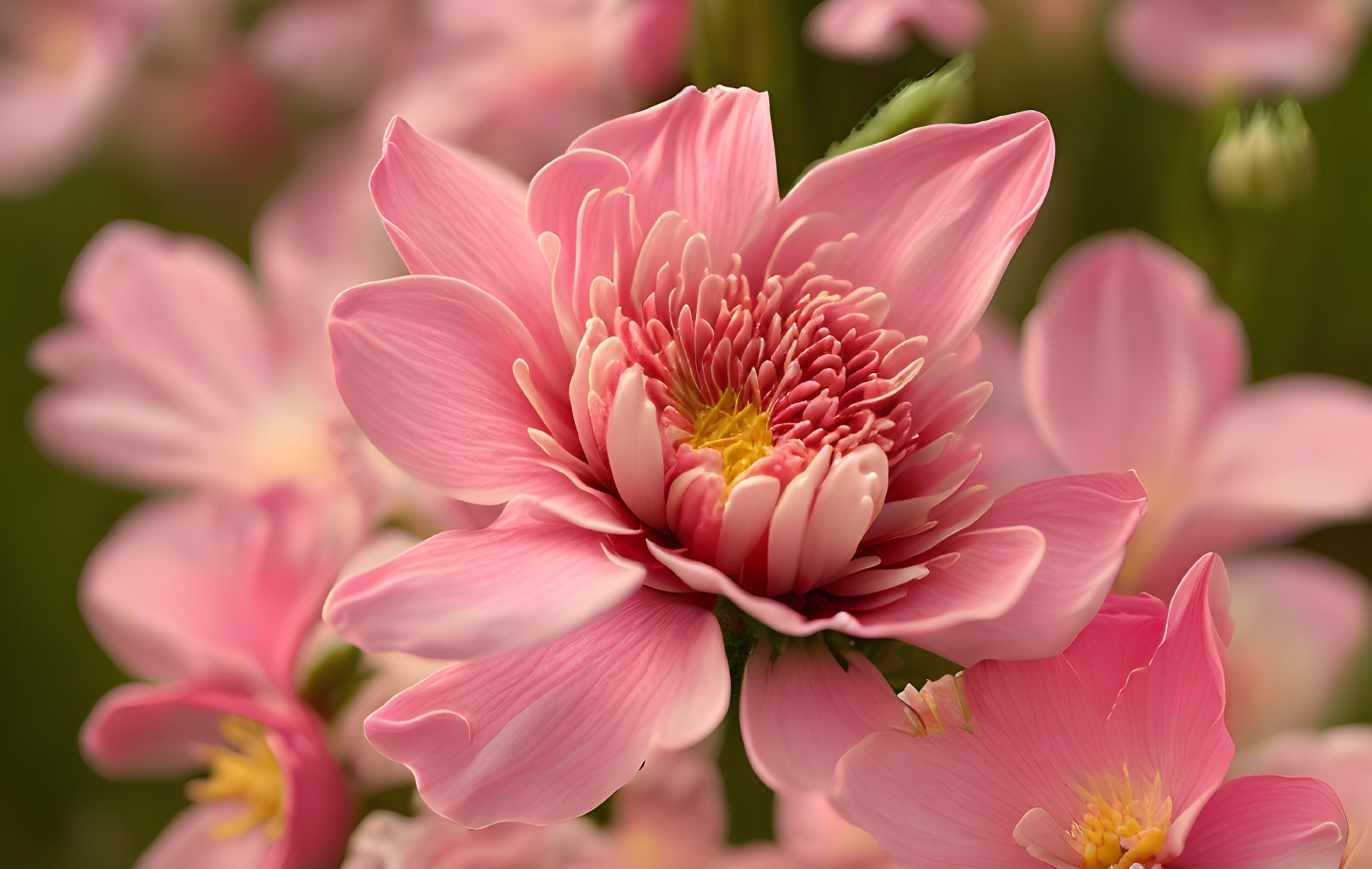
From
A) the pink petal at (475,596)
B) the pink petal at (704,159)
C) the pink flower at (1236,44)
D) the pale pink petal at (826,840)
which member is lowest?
the pale pink petal at (826,840)

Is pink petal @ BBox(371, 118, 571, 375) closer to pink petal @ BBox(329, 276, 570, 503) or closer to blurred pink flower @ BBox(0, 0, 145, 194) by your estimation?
pink petal @ BBox(329, 276, 570, 503)

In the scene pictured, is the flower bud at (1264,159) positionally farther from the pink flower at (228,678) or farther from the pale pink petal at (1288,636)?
the pink flower at (228,678)

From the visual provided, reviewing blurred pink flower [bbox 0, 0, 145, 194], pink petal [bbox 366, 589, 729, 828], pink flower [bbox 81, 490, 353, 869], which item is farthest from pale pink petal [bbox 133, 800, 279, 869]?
blurred pink flower [bbox 0, 0, 145, 194]

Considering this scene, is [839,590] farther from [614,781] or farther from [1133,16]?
[1133,16]

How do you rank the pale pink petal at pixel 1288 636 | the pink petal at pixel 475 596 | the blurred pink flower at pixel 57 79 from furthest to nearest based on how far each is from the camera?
1. the blurred pink flower at pixel 57 79
2. the pale pink petal at pixel 1288 636
3. the pink petal at pixel 475 596

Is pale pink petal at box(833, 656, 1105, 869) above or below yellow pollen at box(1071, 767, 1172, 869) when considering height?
above

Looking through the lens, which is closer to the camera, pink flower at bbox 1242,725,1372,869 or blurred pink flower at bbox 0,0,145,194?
pink flower at bbox 1242,725,1372,869

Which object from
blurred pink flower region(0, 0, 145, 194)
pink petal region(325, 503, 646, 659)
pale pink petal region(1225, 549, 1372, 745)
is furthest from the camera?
blurred pink flower region(0, 0, 145, 194)

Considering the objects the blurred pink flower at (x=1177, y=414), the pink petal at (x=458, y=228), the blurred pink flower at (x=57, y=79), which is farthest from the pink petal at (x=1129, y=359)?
the blurred pink flower at (x=57, y=79)
